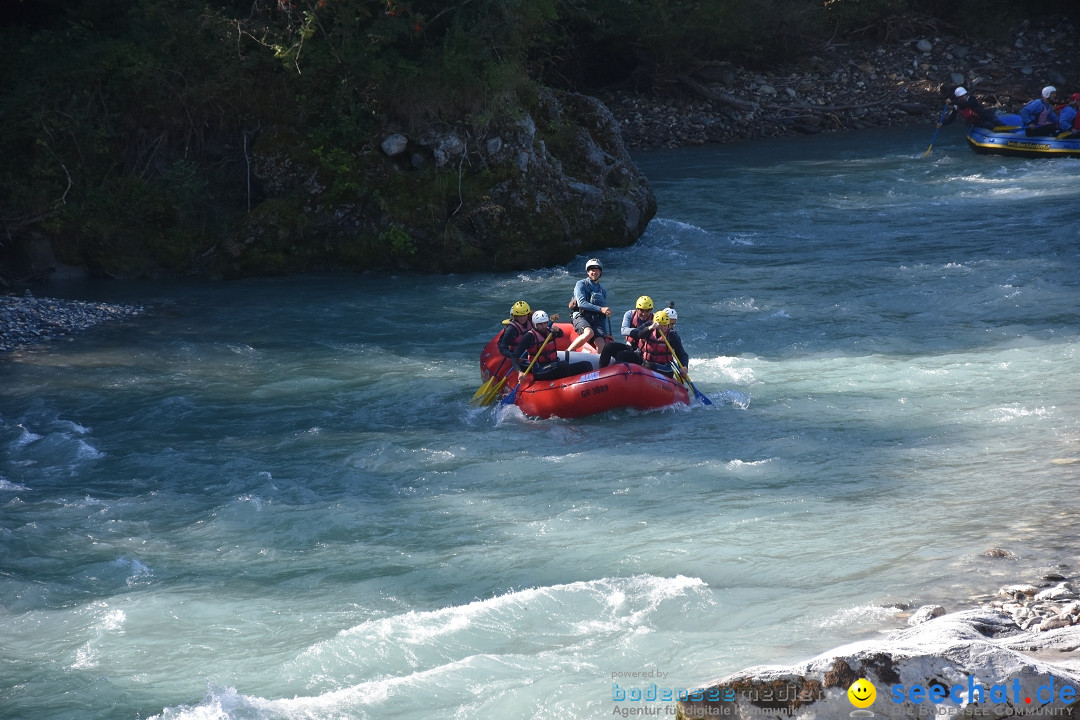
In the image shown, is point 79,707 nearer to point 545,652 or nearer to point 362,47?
point 545,652

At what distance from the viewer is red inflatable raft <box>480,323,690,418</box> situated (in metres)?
9.77

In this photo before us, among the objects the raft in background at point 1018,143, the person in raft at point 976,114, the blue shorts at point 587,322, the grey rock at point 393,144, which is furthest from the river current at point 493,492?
the person in raft at point 976,114

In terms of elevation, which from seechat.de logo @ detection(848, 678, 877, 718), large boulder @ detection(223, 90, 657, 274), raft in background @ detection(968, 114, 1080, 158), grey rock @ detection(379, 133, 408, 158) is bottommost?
seechat.de logo @ detection(848, 678, 877, 718)

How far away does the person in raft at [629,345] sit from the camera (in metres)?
10.4

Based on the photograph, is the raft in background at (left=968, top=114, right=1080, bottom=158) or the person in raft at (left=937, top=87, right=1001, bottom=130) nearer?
the raft in background at (left=968, top=114, right=1080, bottom=158)

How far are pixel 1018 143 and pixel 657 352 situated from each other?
1575 cm

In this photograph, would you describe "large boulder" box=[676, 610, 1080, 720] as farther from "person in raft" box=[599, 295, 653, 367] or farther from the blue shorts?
the blue shorts

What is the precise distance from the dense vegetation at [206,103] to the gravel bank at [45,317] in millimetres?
1867

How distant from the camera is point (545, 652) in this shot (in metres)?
5.56

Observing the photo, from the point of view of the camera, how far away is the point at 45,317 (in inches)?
536

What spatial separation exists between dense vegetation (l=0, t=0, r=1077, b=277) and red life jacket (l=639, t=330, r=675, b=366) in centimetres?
654

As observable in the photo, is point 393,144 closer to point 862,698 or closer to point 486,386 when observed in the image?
point 486,386

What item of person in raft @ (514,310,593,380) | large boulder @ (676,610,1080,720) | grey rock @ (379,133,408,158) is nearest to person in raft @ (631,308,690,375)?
person in raft @ (514,310,593,380)

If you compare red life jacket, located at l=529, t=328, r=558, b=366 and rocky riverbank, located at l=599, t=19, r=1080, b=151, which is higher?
rocky riverbank, located at l=599, t=19, r=1080, b=151
